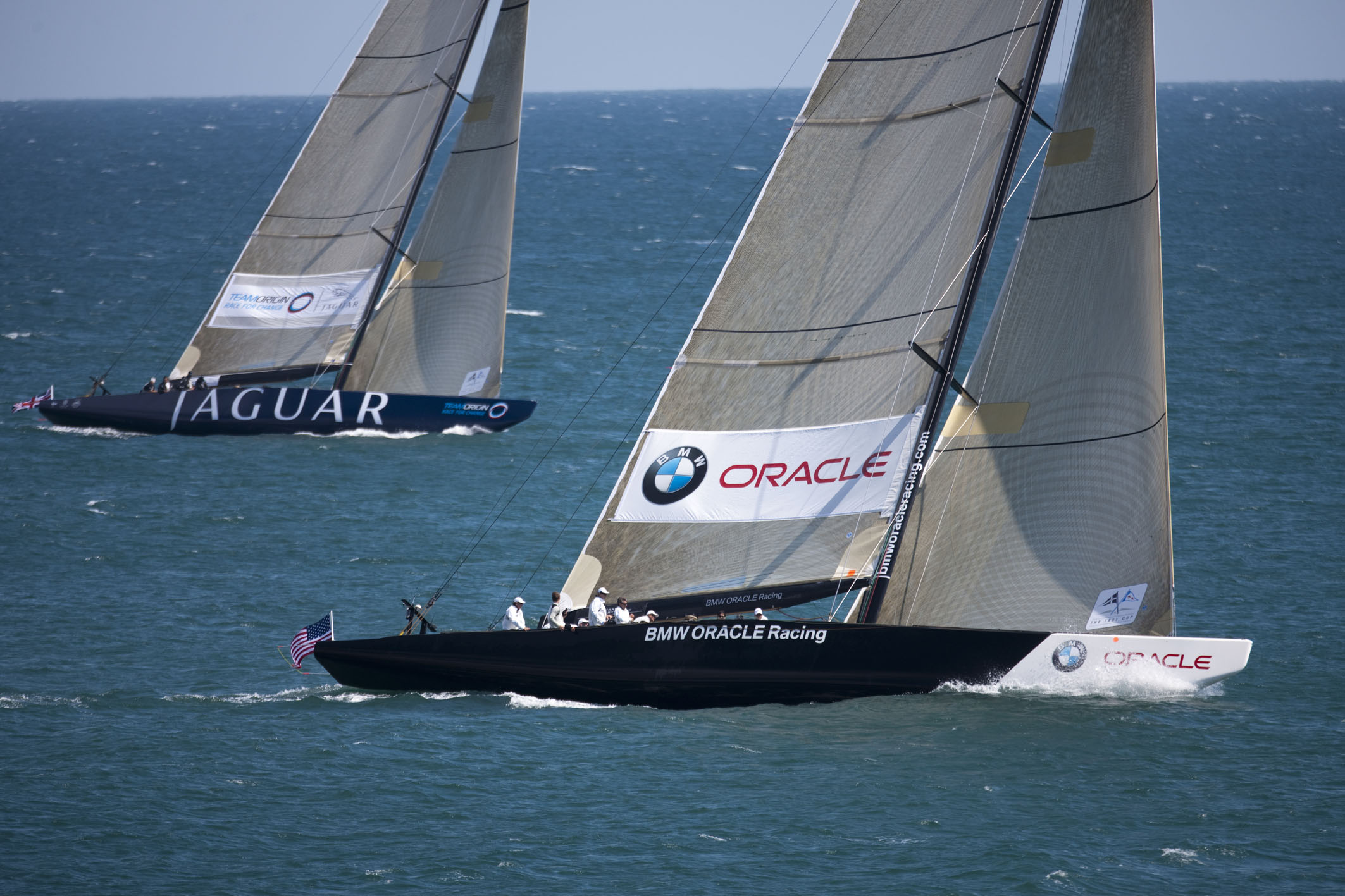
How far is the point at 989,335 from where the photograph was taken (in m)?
25.9

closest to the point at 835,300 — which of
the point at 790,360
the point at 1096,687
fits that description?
the point at 790,360

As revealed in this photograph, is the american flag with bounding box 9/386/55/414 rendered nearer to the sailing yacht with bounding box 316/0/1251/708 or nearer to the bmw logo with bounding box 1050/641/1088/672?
the sailing yacht with bounding box 316/0/1251/708

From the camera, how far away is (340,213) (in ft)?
157

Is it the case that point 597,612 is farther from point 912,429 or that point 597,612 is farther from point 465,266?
point 465,266

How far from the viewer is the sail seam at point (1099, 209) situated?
24.7 metres

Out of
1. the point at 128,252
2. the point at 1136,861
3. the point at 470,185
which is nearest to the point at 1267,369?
the point at 470,185

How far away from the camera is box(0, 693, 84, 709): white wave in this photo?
2788cm

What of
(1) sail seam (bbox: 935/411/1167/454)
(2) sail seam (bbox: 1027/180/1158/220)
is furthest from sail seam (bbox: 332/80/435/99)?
(2) sail seam (bbox: 1027/180/1158/220)

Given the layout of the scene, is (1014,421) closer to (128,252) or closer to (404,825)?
(404,825)

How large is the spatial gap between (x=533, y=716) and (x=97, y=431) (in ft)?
86.4

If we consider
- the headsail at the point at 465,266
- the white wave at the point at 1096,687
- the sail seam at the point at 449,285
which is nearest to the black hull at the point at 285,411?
the headsail at the point at 465,266

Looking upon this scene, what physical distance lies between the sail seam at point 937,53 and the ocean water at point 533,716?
10.5 m

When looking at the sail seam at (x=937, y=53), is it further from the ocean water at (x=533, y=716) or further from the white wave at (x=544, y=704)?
the white wave at (x=544, y=704)

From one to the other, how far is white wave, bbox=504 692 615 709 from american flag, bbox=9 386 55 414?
25018mm
